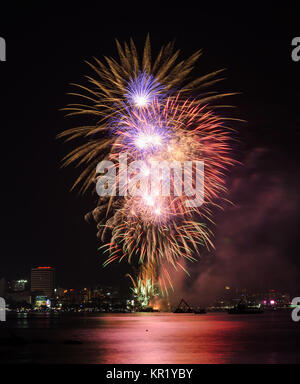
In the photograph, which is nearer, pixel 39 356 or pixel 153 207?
pixel 39 356

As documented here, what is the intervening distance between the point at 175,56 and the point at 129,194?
550 inches

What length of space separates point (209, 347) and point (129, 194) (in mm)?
17442

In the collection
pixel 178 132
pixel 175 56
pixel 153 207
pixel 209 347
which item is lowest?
pixel 209 347

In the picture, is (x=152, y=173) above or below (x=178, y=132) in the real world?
below

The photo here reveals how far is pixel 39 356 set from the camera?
45344mm
